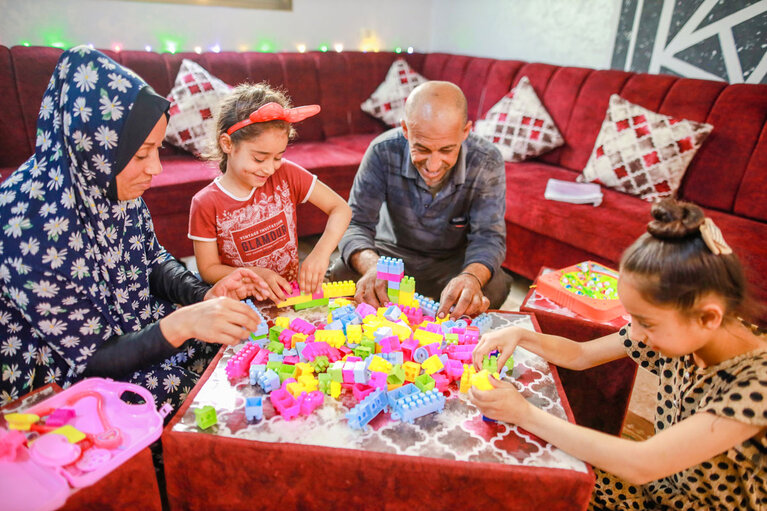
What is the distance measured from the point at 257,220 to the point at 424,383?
0.92 meters

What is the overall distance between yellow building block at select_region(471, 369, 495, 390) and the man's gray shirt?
0.83 metres

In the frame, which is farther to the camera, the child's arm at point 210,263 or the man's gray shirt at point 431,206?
the man's gray shirt at point 431,206

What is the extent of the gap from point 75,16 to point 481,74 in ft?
9.63

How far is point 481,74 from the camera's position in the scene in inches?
154

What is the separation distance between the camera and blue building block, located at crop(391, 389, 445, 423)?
1.09 metres

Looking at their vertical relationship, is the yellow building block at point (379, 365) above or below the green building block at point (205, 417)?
above

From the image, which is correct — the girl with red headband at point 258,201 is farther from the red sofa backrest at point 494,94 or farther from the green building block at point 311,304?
the red sofa backrest at point 494,94

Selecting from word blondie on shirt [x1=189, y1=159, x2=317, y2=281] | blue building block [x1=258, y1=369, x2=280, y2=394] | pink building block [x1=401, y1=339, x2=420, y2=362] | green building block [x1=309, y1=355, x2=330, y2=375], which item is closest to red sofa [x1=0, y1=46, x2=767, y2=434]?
pink building block [x1=401, y1=339, x2=420, y2=362]

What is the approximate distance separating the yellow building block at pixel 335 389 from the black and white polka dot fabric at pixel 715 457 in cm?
74

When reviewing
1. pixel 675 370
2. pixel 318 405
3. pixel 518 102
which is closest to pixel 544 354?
pixel 675 370

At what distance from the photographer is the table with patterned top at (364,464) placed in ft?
3.25

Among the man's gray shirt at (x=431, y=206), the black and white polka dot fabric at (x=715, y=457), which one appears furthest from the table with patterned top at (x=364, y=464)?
the man's gray shirt at (x=431, y=206)

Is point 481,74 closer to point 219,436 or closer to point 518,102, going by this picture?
point 518,102

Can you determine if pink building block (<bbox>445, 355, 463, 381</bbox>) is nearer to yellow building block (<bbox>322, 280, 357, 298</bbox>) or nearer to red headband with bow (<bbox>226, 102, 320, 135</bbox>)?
yellow building block (<bbox>322, 280, 357, 298</bbox>)
